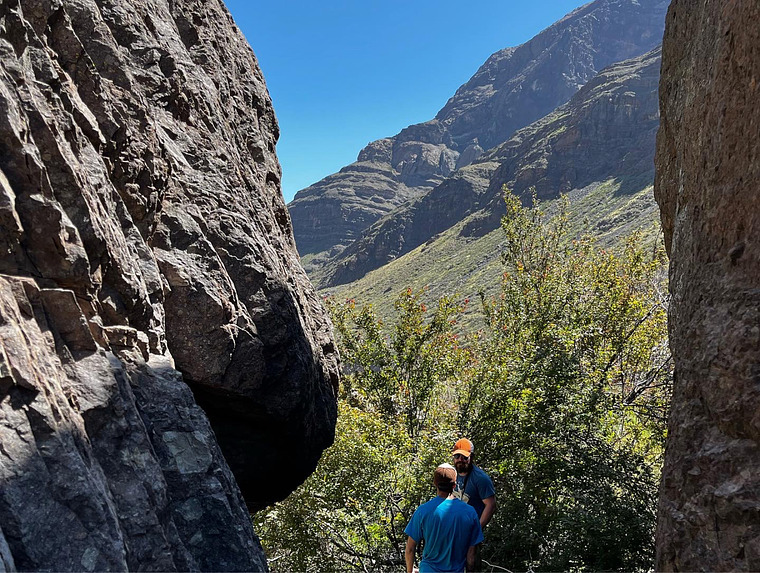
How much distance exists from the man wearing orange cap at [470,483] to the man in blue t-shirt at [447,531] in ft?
3.53

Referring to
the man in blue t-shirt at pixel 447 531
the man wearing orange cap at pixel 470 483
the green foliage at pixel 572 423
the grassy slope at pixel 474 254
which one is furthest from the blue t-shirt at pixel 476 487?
the grassy slope at pixel 474 254

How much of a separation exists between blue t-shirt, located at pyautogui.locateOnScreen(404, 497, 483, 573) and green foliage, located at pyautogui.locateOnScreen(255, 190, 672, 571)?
466cm

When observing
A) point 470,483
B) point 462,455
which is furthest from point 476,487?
point 462,455

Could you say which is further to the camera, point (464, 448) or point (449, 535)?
point (464, 448)

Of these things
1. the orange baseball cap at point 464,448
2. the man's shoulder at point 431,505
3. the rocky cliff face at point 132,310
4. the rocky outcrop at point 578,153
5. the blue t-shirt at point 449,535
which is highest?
the rocky outcrop at point 578,153

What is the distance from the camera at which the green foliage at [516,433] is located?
9594mm

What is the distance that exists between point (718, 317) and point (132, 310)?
554 centimetres

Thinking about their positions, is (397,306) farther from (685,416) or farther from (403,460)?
(685,416)

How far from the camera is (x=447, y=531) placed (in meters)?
4.90

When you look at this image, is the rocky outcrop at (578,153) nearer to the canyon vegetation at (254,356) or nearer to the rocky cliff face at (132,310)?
the canyon vegetation at (254,356)

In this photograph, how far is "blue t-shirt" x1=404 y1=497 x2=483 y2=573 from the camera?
16.1ft

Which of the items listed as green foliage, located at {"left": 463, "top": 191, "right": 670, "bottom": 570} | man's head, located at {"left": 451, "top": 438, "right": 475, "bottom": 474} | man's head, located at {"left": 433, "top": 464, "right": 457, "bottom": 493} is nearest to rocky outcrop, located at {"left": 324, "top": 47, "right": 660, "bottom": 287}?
green foliage, located at {"left": 463, "top": 191, "right": 670, "bottom": 570}

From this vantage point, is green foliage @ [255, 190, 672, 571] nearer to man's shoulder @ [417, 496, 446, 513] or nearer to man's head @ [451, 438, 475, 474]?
man's head @ [451, 438, 475, 474]

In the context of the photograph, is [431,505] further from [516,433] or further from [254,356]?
[516,433]
